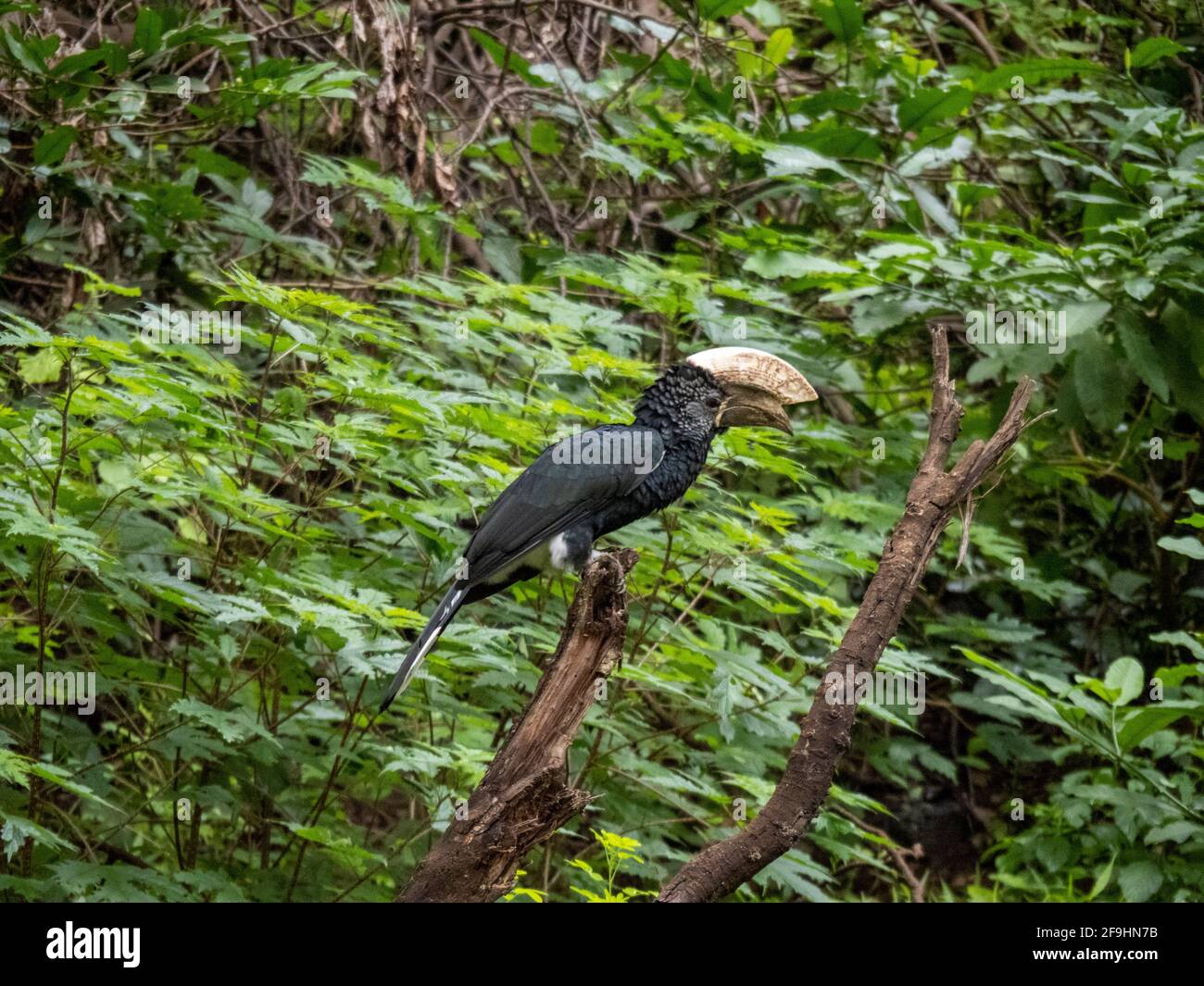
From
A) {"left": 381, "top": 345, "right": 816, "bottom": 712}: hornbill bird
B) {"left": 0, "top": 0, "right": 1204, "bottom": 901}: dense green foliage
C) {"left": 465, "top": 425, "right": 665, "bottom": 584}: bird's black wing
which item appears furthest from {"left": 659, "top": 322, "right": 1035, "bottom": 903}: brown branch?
{"left": 465, "top": 425, "right": 665, "bottom": 584}: bird's black wing

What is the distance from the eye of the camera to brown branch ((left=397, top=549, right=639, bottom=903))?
2.71 m

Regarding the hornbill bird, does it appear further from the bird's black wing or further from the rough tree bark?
the rough tree bark

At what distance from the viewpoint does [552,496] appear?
11.7ft

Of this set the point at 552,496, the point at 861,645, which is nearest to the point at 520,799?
the point at 861,645

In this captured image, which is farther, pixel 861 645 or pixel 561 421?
pixel 561 421

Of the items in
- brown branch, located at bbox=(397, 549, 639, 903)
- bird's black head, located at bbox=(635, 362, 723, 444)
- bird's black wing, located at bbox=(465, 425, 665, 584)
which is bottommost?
brown branch, located at bbox=(397, 549, 639, 903)

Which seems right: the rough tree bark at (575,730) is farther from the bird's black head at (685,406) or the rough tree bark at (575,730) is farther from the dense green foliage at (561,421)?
the bird's black head at (685,406)

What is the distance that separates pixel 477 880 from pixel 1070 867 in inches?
142

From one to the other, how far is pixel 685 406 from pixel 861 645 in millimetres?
1208

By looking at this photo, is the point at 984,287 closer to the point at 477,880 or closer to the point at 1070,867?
the point at 1070,867

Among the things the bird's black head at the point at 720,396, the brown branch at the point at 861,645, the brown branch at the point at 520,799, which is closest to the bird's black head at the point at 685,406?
the bird's black head at the point at 720,396

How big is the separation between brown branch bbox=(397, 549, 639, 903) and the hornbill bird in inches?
23.1

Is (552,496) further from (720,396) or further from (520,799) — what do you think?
(520,799)
